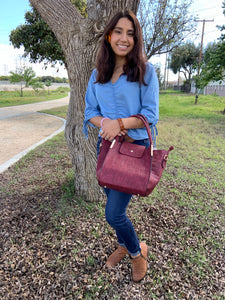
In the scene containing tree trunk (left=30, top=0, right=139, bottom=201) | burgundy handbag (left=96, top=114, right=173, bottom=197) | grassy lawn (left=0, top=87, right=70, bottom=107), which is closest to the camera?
burgundy handbag (left=96, top=114, right=173, bottom=197)

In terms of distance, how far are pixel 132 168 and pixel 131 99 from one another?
0.50m

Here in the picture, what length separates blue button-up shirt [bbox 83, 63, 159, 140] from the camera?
1.64m

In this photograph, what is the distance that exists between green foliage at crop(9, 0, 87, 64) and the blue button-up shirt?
884 cm

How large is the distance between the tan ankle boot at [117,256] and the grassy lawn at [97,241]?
5 centimetres

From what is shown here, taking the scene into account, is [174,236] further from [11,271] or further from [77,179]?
[11,271]

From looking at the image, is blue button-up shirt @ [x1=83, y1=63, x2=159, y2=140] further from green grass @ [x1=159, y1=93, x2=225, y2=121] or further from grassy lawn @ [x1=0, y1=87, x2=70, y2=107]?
grassy lawn @ [x1=0, y1=87, x2=70, y2=107]

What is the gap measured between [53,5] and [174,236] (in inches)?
113

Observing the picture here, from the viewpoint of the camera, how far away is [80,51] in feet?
8.36

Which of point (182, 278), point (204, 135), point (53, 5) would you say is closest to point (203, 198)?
point (182, 278)

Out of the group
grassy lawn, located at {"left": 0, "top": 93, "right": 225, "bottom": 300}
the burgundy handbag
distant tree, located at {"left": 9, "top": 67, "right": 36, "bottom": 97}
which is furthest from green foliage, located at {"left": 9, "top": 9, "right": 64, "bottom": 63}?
distant tree, located at {"left": 9, "top": 67, "right": 36, "bottom": 97}

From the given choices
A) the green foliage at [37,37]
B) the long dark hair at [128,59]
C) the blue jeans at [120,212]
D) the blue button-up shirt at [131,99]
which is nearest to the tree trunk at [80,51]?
the long dark hair at [128,59]

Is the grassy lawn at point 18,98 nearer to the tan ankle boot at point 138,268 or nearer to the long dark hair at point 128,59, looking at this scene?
the long dark hair at point 128,59

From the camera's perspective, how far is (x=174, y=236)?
252 cm

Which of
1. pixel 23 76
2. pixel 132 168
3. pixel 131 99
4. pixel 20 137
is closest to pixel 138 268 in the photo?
pixel 132 168
